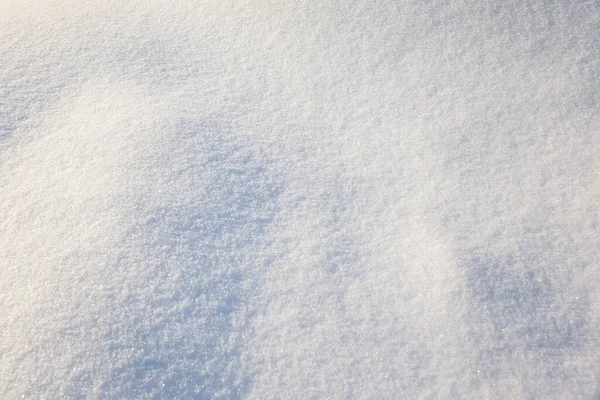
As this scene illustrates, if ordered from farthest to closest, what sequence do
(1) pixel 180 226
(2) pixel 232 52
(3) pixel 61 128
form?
(2) pixel 232 52
(3) pixel 61 128
(1) pixel 180 226

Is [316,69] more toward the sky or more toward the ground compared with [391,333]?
more toward the sky

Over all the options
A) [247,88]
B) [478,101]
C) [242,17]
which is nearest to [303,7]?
[242,17]

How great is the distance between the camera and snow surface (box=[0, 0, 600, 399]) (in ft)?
3.18

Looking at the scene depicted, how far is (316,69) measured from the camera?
1535 millimetres

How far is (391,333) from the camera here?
1.02m

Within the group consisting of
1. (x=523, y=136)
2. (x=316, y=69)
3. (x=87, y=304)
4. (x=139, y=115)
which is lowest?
(x=523, y=136)

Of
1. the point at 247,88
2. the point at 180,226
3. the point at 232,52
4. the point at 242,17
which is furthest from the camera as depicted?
the point at 242,17

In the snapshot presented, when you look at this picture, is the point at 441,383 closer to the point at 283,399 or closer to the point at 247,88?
the point at 283,399

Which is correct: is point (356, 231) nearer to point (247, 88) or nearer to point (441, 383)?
point (441, 383)

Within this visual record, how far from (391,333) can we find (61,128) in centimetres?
116

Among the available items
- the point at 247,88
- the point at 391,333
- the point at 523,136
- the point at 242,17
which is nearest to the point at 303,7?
the point at 242,17

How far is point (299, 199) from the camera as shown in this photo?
1.24 m

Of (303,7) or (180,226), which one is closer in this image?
(180,226)

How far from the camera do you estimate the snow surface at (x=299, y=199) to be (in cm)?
97
